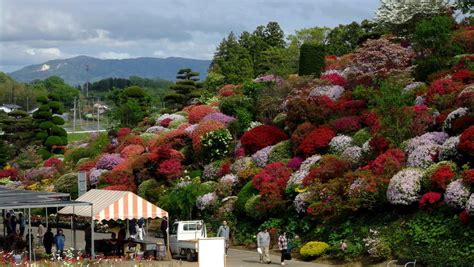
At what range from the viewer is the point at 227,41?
84750 millimetres

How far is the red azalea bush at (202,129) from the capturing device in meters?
48.3

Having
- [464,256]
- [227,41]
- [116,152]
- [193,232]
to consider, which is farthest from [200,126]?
[227,41]

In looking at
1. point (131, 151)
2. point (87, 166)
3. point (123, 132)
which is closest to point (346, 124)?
point (131, 151)

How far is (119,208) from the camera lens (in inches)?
1248

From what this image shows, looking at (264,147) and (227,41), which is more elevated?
(227,41)

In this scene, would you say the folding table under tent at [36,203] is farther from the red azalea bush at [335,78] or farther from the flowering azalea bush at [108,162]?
the red azalea bush at [335,78]

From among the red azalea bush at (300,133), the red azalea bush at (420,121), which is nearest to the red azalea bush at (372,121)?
the red azalea bush at (420,121)

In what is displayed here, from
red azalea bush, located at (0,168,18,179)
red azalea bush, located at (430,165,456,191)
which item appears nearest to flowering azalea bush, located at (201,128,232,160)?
red azalea bush, located at (430,165,456,191)

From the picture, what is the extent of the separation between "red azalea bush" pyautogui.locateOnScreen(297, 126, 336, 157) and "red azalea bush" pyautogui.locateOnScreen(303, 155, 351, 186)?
3312mm

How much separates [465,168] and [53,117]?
202 feet

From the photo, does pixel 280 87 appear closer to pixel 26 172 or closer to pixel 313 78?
pixel 313 78

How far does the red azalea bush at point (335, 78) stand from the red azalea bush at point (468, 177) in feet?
64.7

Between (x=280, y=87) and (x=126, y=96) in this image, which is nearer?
(x=280, y=87)

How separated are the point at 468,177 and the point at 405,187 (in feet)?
9.02
